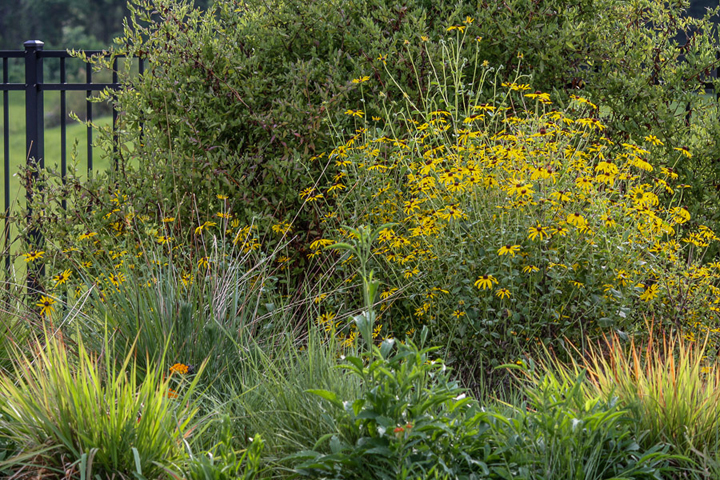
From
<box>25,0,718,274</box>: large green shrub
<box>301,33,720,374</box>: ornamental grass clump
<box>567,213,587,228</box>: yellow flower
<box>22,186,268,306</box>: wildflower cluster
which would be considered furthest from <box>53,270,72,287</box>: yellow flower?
<box>567,213,587,228</box>: yellow flower

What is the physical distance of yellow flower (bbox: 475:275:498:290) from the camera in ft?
10.9

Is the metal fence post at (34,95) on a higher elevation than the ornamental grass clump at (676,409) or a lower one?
higher

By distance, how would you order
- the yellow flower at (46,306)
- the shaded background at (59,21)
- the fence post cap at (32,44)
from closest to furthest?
the yellow flower at (46,306)
the fence post cap at (32,44)
the shaded background at (59,21)

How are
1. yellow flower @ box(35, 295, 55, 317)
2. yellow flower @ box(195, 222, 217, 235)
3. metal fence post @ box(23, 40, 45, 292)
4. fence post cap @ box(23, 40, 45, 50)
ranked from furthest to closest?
metal fence post @ box(23, 40, 45, 292) < fence post cap @ box(23, 40, 45, 50) < yellow flower @ box(195, 222, 217, 235) < yellow flower @ box(35, 295, 55, 317)

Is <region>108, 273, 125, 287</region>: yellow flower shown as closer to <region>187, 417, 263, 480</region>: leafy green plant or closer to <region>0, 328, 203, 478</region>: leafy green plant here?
<region>0, 328, 203, 478</region>: leafy green plant

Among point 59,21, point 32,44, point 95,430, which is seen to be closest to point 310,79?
point 32,44

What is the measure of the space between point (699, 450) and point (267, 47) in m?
3.59

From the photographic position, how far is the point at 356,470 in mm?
2357

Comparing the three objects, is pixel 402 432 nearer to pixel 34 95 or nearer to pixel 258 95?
pixel 258 95

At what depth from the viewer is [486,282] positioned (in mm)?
3338

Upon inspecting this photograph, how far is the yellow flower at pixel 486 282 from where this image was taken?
333 cm

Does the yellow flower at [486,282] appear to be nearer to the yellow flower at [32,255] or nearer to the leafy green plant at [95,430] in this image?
the leafy green plant at [95,430]

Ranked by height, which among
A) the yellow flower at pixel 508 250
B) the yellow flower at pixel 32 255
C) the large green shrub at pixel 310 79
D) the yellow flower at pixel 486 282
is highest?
the large green shrub at pixel 310 79

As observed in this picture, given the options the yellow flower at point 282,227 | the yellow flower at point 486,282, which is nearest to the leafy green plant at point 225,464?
the yellow flower at point 486,282
